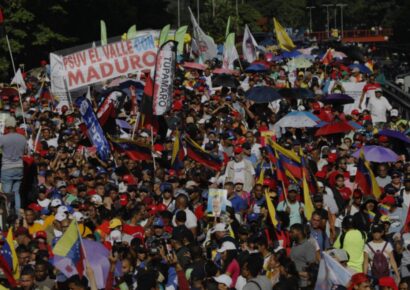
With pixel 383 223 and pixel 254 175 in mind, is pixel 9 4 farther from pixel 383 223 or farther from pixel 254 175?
pixel 383 223

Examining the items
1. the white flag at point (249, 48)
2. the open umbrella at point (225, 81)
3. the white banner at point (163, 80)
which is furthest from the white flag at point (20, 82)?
the white flag at point (249, 48)

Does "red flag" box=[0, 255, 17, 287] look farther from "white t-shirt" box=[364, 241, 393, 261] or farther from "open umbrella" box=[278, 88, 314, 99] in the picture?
"open umbrella" box=[278, 88, 314, 99]

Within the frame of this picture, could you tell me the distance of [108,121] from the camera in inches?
973

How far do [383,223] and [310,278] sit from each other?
7.22ft

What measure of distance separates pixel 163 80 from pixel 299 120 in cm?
235

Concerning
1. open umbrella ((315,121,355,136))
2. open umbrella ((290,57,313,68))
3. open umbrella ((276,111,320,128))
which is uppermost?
open umbrella ((315,121,355,136))

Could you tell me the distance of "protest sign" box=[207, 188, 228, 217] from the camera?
17.7 meters

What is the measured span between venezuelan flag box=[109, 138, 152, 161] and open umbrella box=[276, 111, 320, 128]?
3483mm

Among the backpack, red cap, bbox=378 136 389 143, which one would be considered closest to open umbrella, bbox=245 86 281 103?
red cap, bbox=378 136 389 143

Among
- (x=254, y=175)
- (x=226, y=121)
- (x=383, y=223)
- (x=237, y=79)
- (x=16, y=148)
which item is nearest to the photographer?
(x=383, y=223)

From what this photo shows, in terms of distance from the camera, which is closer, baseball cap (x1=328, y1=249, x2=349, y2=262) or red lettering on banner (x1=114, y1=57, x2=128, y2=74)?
baseball cap (x1=328, y1=249, x2=349, y2=262)

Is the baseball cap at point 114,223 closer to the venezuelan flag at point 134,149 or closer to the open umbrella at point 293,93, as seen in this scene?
the venezuelan flag at point 134,149

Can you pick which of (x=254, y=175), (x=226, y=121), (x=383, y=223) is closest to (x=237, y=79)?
(x=226, y=121)

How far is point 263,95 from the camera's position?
27688mm
